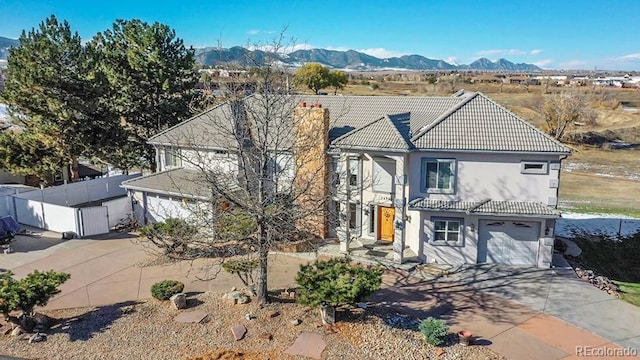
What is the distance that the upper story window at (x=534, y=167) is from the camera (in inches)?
770

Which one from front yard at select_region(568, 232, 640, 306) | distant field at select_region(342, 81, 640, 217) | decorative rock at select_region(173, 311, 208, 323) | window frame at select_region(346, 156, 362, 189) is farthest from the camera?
distant field at select_region(342, 81, 640, 217)

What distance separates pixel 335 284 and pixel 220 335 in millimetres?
3872

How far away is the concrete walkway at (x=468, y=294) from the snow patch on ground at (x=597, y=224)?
794cm

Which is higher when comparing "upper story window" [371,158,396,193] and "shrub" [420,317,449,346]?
"upper story window" [371,158,396,193]

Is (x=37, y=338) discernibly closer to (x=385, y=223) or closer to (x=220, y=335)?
(x=220, y=335)

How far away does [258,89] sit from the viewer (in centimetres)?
1502

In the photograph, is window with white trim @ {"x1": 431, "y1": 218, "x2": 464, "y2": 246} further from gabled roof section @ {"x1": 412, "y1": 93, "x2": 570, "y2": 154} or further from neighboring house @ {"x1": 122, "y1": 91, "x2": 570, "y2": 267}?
gabled roof section @ {"x1": 412, "y1": 93, "x2": 570, "y2": 154}

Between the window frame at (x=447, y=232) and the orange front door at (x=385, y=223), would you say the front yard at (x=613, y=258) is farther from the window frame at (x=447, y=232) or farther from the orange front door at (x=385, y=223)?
the orange front door at (x=385, y=223)

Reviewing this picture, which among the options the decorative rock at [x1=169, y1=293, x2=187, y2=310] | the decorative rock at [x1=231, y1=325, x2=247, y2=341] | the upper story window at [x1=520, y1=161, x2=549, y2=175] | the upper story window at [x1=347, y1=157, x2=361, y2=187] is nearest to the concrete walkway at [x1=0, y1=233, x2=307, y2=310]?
the decorative rock at [x1=169, y1=293, x2=187, y2=310]

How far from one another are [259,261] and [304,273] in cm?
171

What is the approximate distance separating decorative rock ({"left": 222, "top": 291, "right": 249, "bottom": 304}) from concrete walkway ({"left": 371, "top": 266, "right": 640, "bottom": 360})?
4.80 m

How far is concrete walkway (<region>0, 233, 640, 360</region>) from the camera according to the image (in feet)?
47.5

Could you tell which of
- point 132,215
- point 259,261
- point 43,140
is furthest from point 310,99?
point 43,140

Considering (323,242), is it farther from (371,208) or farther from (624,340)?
(624,340)
